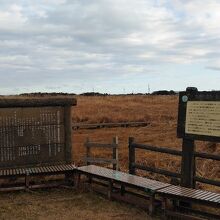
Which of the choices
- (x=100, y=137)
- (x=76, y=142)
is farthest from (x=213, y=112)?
(x=100, y=137)

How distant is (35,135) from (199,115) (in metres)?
4.16

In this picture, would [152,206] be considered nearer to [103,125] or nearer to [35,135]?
[35,135]

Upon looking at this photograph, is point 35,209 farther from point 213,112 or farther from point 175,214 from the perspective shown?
point 213,112

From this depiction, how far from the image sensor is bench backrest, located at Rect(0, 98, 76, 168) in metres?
10.0

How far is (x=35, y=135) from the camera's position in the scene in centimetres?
1029

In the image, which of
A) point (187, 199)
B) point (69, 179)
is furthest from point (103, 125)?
point (187, 199)

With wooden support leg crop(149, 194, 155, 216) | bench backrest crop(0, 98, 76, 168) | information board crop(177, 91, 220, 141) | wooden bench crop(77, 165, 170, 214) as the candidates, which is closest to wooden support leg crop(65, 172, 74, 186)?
wooden bench crop(77, 165, 170, 214)

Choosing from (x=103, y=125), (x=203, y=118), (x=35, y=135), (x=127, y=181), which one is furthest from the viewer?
(x=103, y=125)

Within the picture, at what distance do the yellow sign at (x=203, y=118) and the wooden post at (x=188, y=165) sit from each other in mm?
257

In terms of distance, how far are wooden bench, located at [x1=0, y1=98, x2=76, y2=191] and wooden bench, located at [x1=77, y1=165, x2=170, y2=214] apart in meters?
0.63

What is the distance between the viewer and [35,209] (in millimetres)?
8078

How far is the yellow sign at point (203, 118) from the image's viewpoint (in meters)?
7.48

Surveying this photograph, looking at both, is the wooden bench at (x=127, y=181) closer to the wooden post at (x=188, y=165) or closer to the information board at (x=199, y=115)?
the wooden post at (x=188, y=165)

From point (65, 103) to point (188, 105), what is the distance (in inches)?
136
